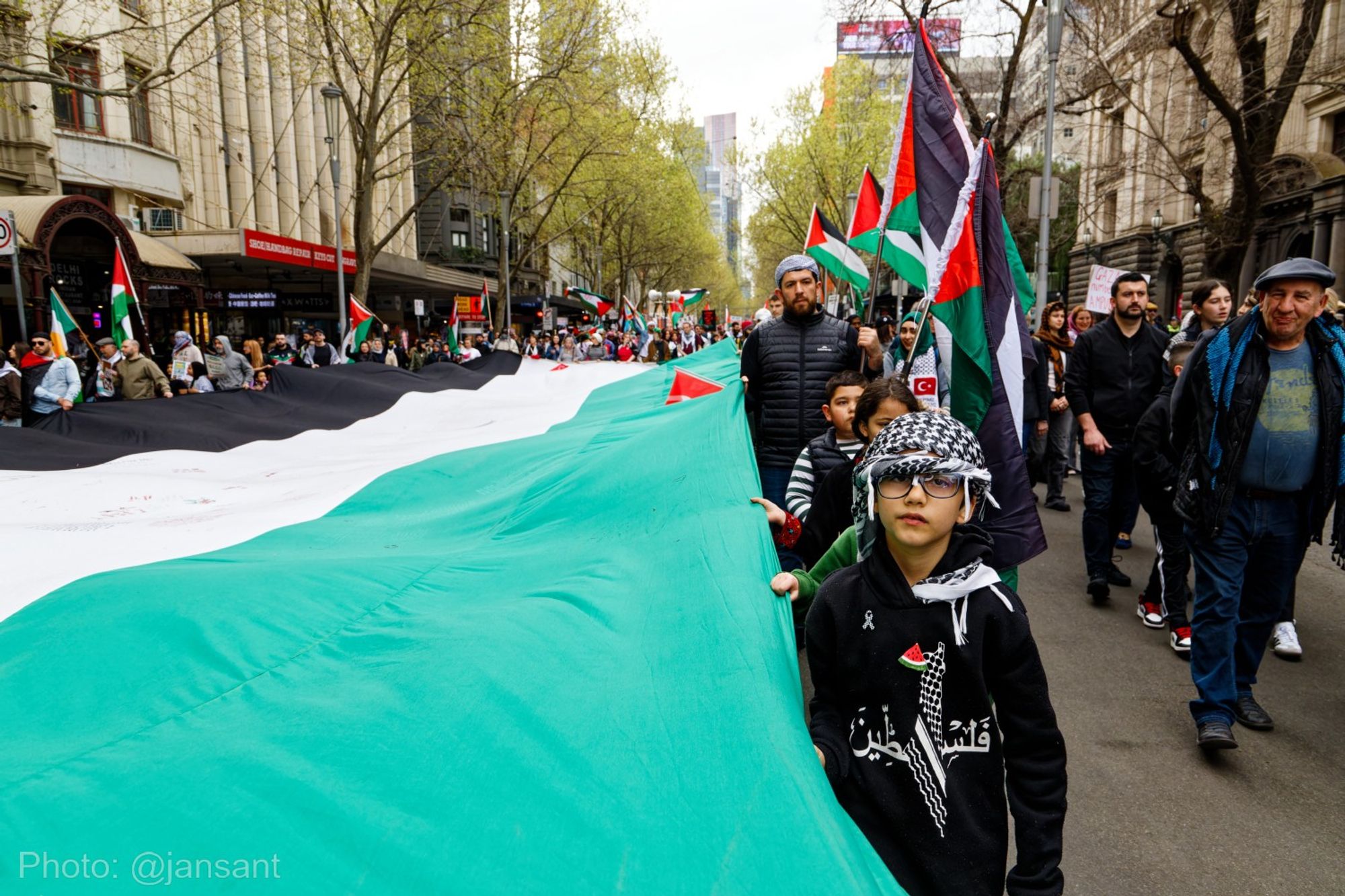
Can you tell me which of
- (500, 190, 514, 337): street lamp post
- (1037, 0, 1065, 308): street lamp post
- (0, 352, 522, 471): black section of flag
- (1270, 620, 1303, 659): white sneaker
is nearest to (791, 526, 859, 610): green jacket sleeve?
(1270, 620, 1303, 659): white sneaker

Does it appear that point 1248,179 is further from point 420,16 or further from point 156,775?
point 156,775

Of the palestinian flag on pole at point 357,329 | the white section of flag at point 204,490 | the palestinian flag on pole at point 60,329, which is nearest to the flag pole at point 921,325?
the white section of flag at point 204,490

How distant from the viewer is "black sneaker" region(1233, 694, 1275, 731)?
13.6ft

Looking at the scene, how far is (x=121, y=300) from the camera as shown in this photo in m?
11.5

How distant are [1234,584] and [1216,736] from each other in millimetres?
628

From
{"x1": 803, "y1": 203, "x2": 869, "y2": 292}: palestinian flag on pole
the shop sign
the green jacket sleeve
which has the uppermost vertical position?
the shop sign

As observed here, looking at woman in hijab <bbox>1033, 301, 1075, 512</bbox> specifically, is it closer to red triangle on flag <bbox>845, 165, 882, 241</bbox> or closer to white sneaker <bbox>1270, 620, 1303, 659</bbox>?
red triangle on flag <bbox>845, 165, 882, 241</bbox>

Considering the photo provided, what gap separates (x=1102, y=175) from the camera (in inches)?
1367

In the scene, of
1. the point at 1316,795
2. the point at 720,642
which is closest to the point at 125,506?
the point at 720,642

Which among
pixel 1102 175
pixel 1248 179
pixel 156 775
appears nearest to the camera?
pixel 156 775

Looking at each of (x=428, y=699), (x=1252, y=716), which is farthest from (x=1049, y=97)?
(x=428, y=699)

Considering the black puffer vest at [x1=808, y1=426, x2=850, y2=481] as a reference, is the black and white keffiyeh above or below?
above

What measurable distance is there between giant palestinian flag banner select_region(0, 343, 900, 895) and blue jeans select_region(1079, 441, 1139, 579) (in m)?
3.15

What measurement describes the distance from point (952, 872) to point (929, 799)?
0.16 m
